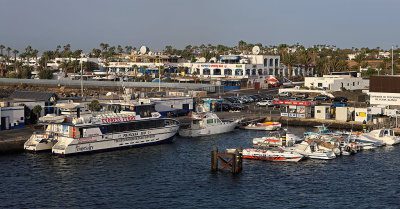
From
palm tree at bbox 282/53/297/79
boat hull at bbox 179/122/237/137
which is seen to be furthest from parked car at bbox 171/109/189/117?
palm tree at bbox 282/53/297/79

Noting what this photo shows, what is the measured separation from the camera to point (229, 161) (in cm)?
4881

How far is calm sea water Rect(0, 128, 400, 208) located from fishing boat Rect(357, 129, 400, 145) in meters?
4.00

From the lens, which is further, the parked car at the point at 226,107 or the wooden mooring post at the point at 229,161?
the parked car at the point at 226,107

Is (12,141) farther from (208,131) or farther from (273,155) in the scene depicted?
(273,155)

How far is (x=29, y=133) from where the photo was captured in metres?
61.3

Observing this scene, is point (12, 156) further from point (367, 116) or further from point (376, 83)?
point (376, 83)

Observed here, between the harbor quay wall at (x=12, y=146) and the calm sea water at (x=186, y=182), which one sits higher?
the harbor quay wall at (x=12, y=146)

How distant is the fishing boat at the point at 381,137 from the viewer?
203ft

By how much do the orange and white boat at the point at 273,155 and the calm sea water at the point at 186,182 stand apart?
2.64 feet

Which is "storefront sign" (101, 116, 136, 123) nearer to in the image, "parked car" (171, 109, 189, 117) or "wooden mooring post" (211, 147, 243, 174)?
"wooden mooring post" (211, 147, 243, 174)

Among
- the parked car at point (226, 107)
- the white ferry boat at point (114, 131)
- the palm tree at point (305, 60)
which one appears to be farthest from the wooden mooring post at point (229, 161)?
the palm tree at point (305, 60)

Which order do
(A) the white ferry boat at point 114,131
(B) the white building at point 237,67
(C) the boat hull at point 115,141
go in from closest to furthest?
(C) the boat hull at point 115,141 → (A) the white ferry boat at point 114,131 → (B) the white building at point 237,67

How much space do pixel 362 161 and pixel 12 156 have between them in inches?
1479

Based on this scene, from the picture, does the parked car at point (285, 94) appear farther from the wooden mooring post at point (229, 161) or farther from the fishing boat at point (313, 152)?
the wooden mooring post at point (229, 161)
